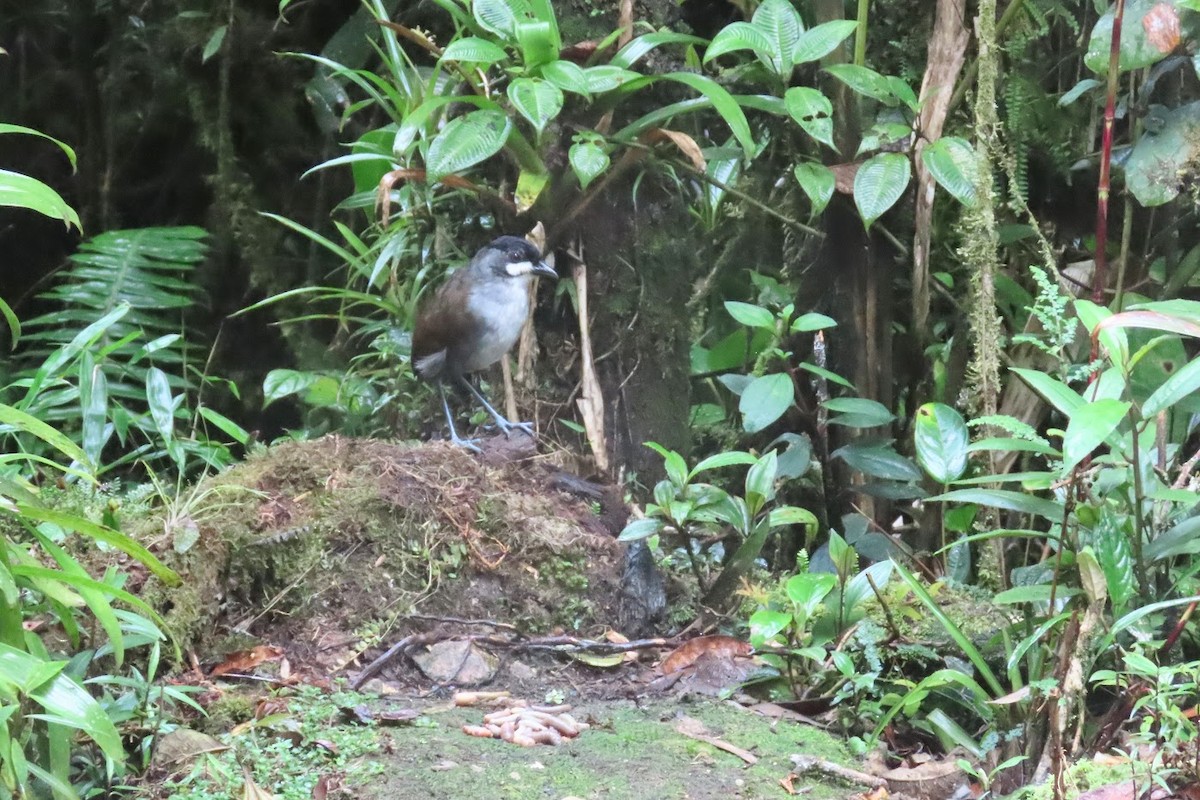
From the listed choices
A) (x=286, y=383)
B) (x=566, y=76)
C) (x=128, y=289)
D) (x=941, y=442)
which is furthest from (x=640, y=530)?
(x=128, y=289)

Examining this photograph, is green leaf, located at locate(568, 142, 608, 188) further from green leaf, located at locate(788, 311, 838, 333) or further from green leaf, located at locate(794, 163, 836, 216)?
green leaf, located at locate(788, 311, 838, 333)

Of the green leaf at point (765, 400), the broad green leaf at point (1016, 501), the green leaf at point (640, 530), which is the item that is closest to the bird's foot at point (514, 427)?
the green leaf at point (765, 400)

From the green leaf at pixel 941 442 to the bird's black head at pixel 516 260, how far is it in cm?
152

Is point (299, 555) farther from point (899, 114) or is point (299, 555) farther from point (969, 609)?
point (899, 114)

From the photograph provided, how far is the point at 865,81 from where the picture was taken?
322 centimetres

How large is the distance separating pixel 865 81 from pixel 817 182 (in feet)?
1.09

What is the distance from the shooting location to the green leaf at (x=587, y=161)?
3.15 meters

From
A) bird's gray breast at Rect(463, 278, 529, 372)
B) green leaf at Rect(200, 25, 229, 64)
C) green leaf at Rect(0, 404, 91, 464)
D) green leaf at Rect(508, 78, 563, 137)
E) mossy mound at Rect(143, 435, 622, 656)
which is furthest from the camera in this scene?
green leaf at Rect(200, 25, 229, 64)

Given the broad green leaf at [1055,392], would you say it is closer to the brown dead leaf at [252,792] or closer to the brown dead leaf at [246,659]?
the brown dead leaf at [252,792]

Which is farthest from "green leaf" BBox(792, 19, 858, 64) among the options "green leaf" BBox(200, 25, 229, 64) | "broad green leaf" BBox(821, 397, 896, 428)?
"green leaf" BBox(200, 25, 229, 64)

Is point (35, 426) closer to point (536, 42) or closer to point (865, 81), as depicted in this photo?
point (536, 42)

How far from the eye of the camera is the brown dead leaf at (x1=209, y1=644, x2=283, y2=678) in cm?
247

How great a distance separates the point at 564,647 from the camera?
2773mm

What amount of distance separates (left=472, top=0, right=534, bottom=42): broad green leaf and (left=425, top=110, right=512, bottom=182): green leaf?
0.77 ft
